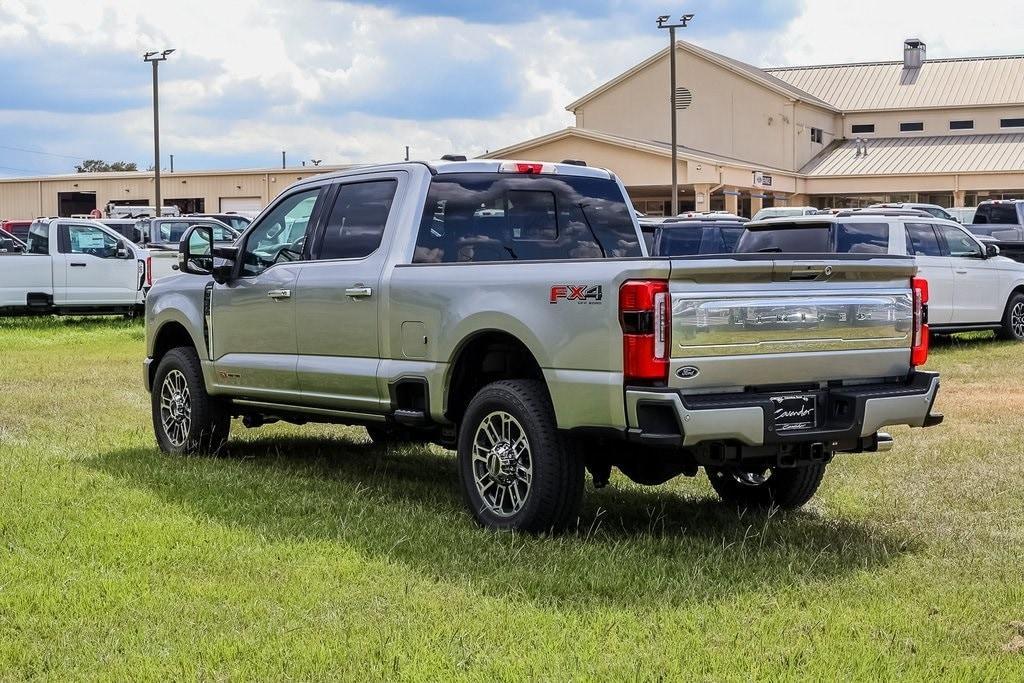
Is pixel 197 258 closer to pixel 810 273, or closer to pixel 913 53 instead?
pixel 810 273

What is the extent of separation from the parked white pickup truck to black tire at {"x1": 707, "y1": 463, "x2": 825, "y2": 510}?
1665 centimetres

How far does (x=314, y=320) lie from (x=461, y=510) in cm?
159

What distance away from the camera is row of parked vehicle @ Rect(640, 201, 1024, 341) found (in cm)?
1592

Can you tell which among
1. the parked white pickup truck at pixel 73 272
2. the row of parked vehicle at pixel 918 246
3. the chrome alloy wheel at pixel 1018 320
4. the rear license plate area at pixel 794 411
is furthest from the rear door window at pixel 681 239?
the rear license plate area at pixel 794 411

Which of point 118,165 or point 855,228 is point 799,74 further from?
point 118,165

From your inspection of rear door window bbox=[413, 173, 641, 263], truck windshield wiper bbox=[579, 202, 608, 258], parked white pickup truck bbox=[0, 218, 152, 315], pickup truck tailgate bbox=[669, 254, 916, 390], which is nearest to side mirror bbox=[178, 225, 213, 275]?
rear door window bbox=[413, 173, 641, 263]

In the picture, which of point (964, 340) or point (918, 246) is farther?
point (964, 340)

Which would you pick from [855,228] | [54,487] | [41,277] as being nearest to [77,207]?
[41,277]

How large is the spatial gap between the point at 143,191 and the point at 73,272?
4021 centimetres

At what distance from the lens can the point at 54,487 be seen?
8469 mm

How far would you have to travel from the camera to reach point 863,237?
55.1ft

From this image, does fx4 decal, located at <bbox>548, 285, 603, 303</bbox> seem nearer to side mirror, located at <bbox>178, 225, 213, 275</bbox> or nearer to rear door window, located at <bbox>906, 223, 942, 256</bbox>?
side mirror, located at <bbox>178, 225, 213, 275</bbox>

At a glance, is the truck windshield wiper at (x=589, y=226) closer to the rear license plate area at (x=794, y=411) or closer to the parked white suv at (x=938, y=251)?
the rear license plate area at (x=794, y=411)

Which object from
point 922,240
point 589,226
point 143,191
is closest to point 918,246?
point 922,240
